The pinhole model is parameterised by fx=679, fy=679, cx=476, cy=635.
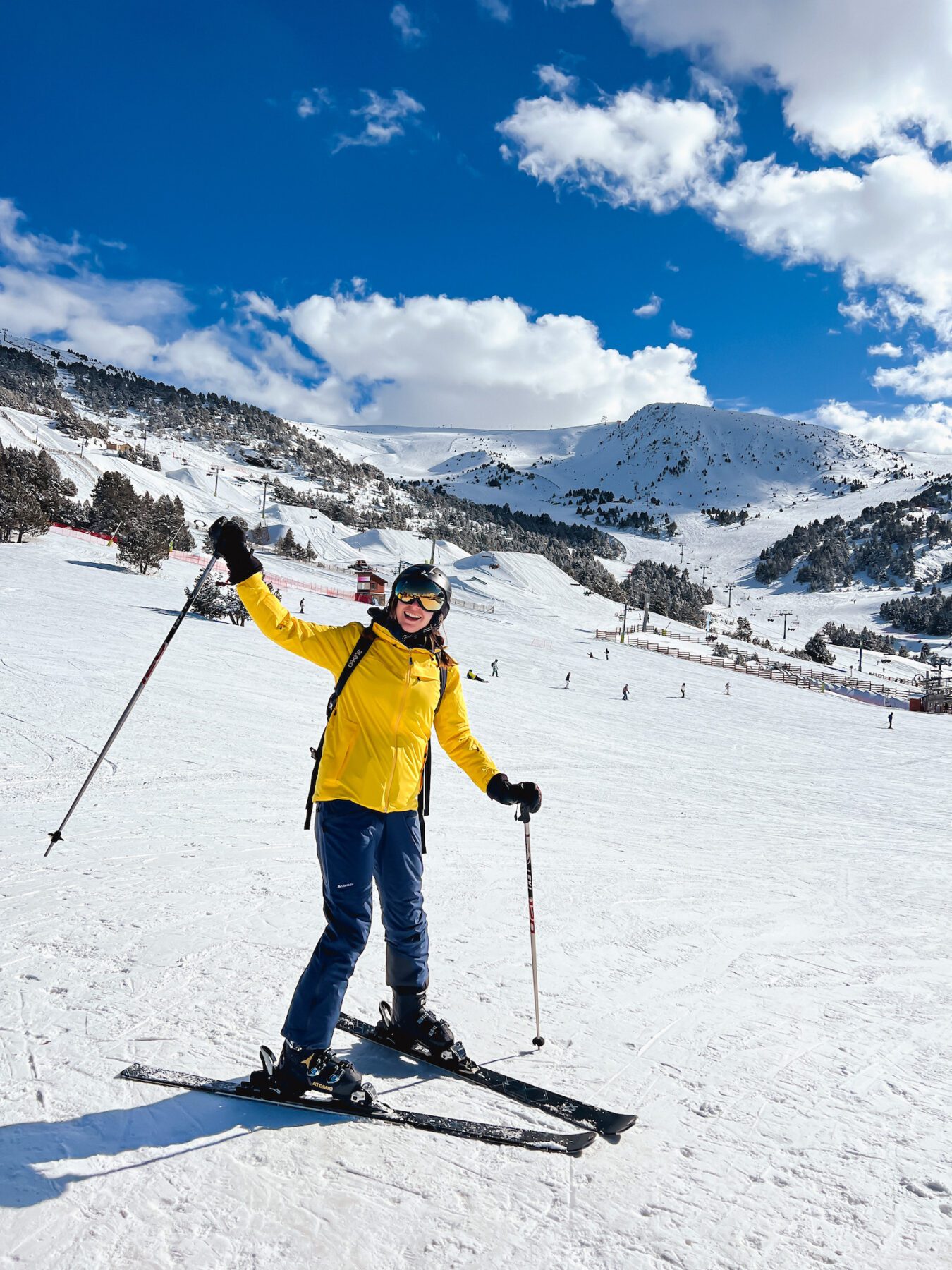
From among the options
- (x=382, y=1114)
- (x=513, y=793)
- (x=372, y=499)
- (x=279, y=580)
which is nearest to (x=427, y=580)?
(x=513, y=793)

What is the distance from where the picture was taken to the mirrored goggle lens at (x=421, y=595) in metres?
2.87

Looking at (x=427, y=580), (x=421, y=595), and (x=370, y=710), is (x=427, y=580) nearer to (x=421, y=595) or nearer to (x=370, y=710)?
(x=421, y=595)

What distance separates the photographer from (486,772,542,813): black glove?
3.18 metres

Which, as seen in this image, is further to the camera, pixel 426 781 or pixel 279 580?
pixel 279 580

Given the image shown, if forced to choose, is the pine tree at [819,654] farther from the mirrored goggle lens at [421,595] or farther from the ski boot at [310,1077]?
the ski boot at [310,1077]

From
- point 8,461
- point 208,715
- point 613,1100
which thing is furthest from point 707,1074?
point 8,461

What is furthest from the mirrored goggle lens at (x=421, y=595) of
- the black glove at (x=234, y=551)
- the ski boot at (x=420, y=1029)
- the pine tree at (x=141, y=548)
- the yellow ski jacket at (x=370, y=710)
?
the pine tree at (x=141, y=548)

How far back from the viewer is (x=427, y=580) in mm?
2943

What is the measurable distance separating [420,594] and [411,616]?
0.10 meters

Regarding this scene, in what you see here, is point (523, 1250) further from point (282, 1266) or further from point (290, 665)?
point (290, 665)

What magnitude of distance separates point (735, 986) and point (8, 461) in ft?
148

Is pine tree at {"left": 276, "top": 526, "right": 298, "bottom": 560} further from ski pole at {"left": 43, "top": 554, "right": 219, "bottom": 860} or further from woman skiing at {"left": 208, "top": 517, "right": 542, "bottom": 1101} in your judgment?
woman skiing at {"left": 208, "top": 517, "right": 542, "bottom": 1101}

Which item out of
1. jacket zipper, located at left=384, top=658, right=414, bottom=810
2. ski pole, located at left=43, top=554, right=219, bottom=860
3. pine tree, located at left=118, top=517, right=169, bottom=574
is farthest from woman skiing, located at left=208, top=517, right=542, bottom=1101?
pine tree, located at left=118, top=517, right=169, bottom=574

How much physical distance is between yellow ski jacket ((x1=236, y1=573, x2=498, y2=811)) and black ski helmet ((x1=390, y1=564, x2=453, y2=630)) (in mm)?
134
